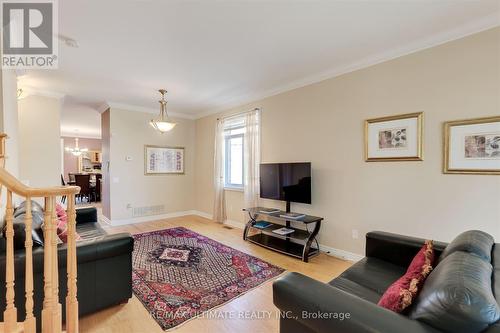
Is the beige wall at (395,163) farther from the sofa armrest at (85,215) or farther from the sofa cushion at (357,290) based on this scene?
the sofa armrest at (85,215)

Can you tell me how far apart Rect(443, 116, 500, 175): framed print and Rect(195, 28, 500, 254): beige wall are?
0.07 m

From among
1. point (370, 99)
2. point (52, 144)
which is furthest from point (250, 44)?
point (52, 144)

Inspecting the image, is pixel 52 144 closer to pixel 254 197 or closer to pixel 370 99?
pixel 254 197

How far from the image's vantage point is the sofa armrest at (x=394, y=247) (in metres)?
1.95

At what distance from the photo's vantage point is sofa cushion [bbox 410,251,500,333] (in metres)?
0.79

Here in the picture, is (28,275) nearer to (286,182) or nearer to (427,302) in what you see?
(427,302)

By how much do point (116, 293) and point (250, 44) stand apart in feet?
9.35

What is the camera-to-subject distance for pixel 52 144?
4262 mm

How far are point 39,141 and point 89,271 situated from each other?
3.47 metres

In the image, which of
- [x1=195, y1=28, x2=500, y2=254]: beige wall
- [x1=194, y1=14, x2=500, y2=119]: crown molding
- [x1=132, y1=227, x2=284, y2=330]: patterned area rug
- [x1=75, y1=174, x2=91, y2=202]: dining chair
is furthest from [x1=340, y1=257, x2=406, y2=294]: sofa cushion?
[x1=75, y1=174, x2=91, y2=202]: dining chair

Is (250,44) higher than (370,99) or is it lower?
higher

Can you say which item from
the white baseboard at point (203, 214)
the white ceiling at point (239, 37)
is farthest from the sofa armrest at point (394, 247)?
the white baseboard at point (203, 214)

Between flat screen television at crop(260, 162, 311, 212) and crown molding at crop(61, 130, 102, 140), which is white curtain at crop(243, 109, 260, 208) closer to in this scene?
flat screen television at crop(260, 162, 311, 212)

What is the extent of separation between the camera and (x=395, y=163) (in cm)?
281
